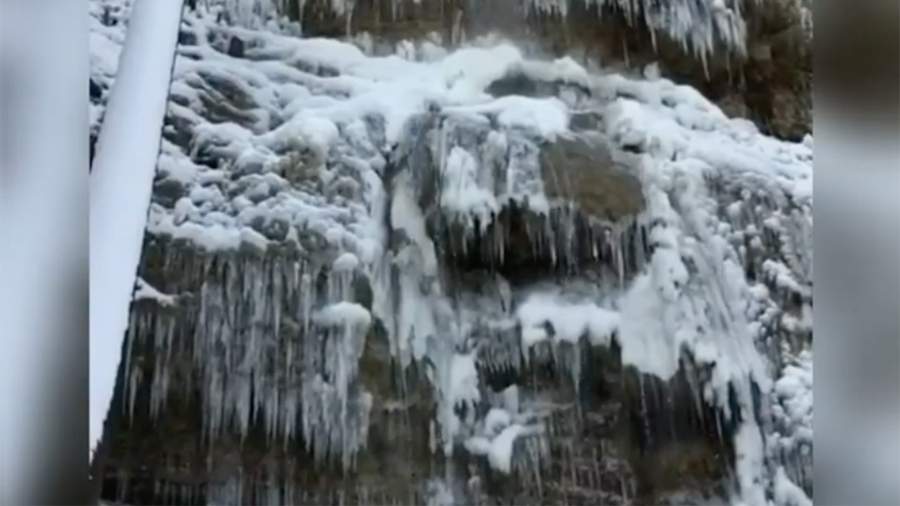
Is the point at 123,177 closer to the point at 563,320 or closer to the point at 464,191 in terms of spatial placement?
the point at 464,191

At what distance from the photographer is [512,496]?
116 centimetres

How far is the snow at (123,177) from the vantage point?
116cm

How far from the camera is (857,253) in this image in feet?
3.92

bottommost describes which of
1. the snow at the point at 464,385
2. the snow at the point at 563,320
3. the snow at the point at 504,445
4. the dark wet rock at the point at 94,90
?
the snow at the point at 504,445

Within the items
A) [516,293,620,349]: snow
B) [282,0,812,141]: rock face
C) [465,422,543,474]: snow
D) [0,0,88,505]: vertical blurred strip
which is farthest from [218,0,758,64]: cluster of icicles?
[465,422,543,474]: snow

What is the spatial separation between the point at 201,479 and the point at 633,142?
640mm

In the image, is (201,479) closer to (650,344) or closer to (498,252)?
(498,252)

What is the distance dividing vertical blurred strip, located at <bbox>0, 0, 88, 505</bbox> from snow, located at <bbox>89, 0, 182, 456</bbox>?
0.02 m

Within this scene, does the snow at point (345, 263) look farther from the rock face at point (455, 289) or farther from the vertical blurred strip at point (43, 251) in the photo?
the vertical blurred strip at point (43, 251)

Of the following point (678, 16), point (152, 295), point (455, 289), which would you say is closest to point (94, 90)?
point (152, 295)

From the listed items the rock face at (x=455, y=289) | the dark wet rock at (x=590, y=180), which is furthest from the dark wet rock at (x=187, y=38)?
the dark wet rock at (x=590, y=180)

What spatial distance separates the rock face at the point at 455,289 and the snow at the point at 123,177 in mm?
20

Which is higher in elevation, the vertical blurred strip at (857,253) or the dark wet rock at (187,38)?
the dark wet rock at (187,38)

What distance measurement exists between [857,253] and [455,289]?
18.9 inches
